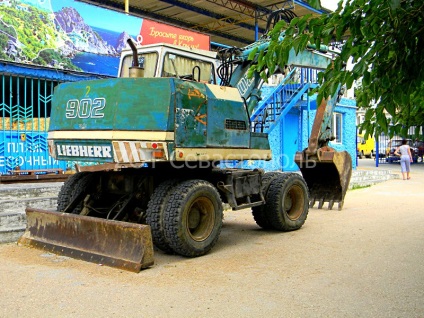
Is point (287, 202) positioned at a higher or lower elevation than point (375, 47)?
lower

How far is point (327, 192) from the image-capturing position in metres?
11.0

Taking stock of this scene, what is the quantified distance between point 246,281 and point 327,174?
580 centimetres

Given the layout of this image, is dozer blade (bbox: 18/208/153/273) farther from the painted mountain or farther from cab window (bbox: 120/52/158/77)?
the painted mountain

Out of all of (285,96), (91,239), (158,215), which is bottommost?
(91,239)

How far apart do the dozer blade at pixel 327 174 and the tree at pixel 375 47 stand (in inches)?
248

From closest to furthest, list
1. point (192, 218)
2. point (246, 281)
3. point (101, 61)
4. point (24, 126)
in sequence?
point (246, 281) → point (192, 218) → point (24, 126) → point (101, 61)

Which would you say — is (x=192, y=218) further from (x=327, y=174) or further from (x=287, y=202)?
(x=327, y=174)

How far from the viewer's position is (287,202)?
8.66 m

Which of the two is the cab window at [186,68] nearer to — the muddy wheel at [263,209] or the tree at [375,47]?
the muddy wheel at [263,209]

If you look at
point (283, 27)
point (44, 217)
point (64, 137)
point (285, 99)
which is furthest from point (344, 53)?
point (285, 99)

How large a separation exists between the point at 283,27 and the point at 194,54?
3.44 meters

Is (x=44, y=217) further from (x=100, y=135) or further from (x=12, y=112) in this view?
(x=12, y=112)

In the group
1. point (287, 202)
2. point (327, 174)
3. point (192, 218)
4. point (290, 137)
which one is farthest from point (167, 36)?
point (192, 218)

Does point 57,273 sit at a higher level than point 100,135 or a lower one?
lower
